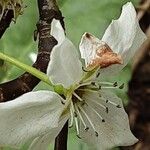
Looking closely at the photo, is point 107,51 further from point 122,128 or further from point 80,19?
point 80,19

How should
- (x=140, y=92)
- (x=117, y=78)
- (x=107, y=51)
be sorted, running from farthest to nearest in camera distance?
1. (x=140, y=92)
2. (x=117, y=78)
3. (x=107, y=51)

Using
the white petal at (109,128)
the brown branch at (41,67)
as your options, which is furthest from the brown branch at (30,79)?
the white petal at (109,128)

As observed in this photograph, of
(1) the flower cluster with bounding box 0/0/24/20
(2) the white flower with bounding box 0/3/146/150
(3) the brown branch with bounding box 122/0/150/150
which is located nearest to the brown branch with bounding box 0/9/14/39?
(1) the flower cluster with bounding box 0/0/24/20

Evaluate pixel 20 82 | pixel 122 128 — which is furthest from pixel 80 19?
pixel 20 82

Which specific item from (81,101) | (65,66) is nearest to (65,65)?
(65,66)

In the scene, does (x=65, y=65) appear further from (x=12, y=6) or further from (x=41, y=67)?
(x=12, y=6)

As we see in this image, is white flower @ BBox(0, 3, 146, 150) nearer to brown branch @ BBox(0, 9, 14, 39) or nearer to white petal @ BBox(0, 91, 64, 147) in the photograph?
white petal @ BBox(0, 91, 64, 147)
